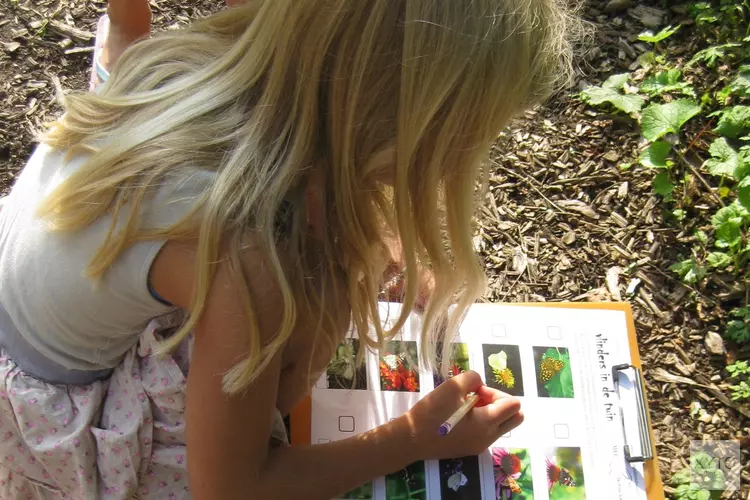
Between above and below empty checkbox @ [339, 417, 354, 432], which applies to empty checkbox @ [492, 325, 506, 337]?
above

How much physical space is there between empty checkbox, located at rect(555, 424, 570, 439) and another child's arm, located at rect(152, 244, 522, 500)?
8cm

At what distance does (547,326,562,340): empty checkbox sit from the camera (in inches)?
50.0

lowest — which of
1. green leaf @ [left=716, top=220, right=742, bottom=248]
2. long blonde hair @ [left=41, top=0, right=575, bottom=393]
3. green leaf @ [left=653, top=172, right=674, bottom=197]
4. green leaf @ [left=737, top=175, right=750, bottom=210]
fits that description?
long blonde hair @ [left=41, top=0, right=575, bottom=393]

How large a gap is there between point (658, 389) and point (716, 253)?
13.9 inches

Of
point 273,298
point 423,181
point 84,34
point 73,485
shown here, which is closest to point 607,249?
point 423,181

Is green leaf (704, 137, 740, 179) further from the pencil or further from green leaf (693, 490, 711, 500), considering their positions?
the pencil

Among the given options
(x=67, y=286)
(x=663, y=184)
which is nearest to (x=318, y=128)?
(x=67, y=286)

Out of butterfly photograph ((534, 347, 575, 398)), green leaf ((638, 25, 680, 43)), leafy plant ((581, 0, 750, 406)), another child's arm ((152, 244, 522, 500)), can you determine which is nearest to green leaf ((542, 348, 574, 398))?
butterfly photograph ((534, 347, 575, 398))

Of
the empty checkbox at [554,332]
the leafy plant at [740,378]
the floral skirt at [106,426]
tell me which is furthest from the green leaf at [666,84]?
the floral skirt at [106,426]

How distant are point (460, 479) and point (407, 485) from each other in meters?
0.09

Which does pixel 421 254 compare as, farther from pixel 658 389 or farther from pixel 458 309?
pixel 658 389

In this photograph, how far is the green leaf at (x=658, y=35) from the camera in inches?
69.4

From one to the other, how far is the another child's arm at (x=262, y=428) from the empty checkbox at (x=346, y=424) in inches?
2.0

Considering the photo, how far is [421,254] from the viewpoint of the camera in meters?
1.02
